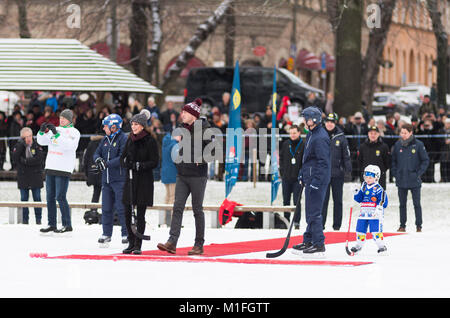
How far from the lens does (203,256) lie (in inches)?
499

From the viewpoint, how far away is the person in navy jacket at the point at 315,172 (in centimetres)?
1268

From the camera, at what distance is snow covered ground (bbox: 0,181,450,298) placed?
1002cm

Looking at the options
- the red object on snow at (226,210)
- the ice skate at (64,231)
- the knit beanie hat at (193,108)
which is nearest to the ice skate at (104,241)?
the ice skate at (64,231)

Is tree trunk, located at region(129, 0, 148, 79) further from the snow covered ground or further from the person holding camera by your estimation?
the person holding camera

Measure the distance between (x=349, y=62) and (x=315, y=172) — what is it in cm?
1486

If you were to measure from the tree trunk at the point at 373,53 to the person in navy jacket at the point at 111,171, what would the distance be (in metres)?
18.1

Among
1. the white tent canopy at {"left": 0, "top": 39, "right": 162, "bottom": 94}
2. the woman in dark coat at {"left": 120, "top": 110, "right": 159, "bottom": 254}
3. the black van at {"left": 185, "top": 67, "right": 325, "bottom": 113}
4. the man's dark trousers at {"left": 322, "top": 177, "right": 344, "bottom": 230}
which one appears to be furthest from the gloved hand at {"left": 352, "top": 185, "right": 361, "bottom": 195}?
the black van at {"left": 185, "top": 67, "right": 325, "bottom": 113}

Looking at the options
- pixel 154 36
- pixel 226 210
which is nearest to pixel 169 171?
pixel 226 210

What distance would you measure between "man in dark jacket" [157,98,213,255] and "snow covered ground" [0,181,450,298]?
616 millimetres

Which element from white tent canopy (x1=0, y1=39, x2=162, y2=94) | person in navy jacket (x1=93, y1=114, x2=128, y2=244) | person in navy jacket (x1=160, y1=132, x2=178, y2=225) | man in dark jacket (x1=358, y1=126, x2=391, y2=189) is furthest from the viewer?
white tent canopy (x1=0, y1=39, x2=162, y2=94)

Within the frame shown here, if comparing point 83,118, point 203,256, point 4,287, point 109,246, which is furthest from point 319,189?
point 83,118

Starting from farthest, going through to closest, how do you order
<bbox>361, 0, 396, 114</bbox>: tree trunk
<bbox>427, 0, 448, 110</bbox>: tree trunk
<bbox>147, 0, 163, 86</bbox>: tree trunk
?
1. <bbox>361, 0, 396, 114</bbox>: tree trunk
2. <bbox>147, 0, 163, 86</bbox>: tree trunk
3. <bbox>427, 0, 448, 110</bbox>: tree trunk

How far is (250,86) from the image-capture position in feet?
113
